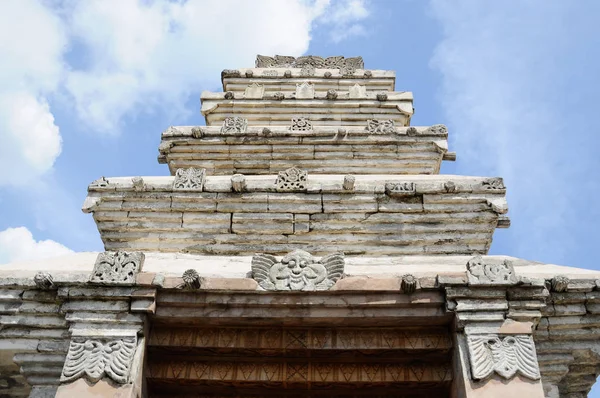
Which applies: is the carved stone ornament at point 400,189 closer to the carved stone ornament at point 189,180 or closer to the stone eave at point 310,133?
the stone eave at point 310,133

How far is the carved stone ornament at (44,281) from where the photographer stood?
643 centimetres

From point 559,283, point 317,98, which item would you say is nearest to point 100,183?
point 317,98

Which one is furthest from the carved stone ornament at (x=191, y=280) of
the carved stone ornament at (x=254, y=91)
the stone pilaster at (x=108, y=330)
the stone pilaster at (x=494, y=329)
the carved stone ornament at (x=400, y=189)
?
the carved stone ornament at (x=254, y=91)

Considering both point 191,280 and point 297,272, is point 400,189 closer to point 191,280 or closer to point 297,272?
point 297,272

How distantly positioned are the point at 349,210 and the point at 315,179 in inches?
35.8

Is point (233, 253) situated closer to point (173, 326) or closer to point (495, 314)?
point (173, 326)

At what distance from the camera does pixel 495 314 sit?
6.09 meters

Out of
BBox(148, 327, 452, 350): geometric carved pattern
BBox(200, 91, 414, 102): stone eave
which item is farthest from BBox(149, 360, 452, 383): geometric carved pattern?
BBox(200, 91, 414, 102): stone eave

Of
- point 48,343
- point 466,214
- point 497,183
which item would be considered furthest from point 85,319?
point 497,183

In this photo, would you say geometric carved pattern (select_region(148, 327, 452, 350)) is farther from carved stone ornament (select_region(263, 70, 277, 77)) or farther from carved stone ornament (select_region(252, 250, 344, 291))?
carved stone ornament (select_region(263, 70, 277, 77))

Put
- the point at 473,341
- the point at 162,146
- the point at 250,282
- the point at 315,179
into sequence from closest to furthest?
the point at 473,341
the point at 250,282
the point at 315,179
the point at 162,146

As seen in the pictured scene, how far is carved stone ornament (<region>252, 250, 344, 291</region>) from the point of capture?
20.7 ft

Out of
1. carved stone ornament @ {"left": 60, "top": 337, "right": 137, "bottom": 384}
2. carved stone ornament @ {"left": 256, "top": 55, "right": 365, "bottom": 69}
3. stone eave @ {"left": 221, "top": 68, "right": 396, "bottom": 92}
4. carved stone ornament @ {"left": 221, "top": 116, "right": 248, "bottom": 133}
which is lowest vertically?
carved stone ornament @ {"left": 60, "top": 337, "right": 137, "bottom": 384}

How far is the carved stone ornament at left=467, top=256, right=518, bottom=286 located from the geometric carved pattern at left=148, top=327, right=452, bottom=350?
2.43ft
